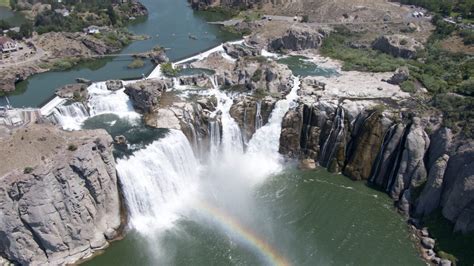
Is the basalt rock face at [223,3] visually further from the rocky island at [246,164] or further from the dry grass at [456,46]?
the rocky island at [246,164]

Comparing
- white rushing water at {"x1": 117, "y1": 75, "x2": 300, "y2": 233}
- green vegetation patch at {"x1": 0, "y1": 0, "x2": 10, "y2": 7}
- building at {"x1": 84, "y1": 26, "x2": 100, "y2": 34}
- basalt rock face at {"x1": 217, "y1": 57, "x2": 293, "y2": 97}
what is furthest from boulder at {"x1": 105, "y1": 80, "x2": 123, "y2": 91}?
green vegetation patch at {"x1": 0, "y1": 0, "x2": 10, "y2": 7}

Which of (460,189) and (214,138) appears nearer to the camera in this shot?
(460,189)

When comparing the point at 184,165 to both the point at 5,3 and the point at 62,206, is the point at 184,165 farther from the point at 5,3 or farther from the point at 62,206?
the point at 5,3

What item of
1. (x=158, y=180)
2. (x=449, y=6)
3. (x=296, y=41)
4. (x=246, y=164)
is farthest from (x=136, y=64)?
(x=449, y=6)

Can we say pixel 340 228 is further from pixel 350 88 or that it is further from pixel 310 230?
pixel 350 88

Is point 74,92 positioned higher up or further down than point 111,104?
higher up

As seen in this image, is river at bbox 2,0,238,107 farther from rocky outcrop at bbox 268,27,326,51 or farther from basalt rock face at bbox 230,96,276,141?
basalt rock face at bbox 230,96,276,141

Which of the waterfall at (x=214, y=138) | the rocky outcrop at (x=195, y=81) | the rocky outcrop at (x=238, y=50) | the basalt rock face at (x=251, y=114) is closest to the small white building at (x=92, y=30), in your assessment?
the rocky outcrop at (x=238, y=50)
